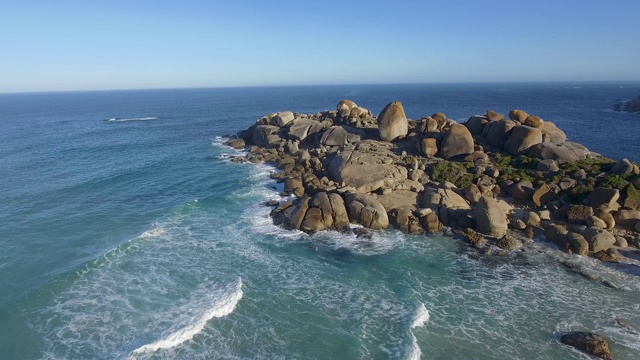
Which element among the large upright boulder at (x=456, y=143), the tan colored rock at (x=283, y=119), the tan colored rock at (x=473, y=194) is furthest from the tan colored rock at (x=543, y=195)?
the tan colored rock at (x=283, y=119)

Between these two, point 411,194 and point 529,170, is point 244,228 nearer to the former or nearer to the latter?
point 411,194

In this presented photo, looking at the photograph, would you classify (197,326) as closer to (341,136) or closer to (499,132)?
(341,136)

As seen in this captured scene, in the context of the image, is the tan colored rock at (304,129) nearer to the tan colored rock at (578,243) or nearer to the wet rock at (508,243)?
the wet rock at (508,243)

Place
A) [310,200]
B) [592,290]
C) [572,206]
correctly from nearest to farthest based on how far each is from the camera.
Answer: [592,290] → [572,206] → [310,200]

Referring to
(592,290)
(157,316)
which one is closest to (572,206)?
(592,290)

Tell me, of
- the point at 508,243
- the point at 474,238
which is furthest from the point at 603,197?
the point at 474,238
